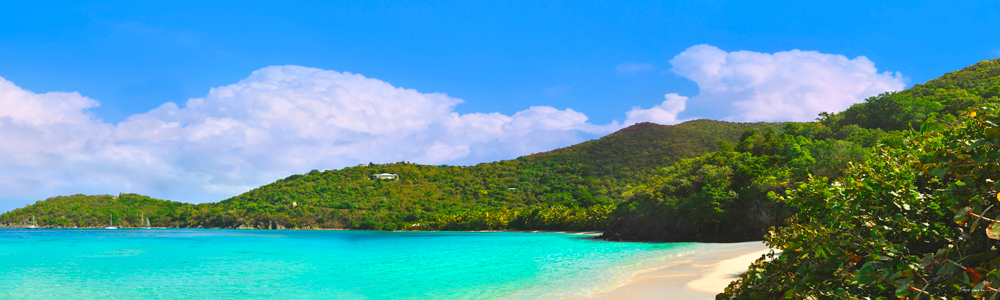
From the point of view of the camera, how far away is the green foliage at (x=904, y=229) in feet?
9.41

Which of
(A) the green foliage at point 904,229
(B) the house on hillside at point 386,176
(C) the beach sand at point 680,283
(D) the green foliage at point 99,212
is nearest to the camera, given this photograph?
(A) the green foliage at point 904,229

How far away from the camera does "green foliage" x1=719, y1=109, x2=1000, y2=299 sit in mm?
2869

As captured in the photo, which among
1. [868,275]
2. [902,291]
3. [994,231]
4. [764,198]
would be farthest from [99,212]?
[994,231]

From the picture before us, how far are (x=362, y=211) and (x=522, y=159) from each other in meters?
45.6

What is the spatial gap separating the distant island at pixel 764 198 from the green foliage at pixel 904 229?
0.5 inches

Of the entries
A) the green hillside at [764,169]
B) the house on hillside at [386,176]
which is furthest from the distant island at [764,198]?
the house on hillside at [386,176]

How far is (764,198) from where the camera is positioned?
36.8 meters

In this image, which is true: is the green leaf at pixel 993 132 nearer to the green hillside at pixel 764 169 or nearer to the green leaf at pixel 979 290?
the green leaf at pixel 979 290

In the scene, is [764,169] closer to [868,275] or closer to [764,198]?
[764,198]

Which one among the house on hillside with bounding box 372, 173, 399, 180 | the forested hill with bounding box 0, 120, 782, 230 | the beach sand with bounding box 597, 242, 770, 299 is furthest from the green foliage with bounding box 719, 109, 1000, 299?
the house on hillside with bounding box 372, 173, 399, 180

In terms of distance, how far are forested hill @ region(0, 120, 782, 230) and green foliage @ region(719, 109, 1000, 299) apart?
8552cm

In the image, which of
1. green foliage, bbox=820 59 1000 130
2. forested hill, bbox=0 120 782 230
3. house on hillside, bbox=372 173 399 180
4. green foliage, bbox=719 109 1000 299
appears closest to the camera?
green foliage, bbox=719 109 1000 299

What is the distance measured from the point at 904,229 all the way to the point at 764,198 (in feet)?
121

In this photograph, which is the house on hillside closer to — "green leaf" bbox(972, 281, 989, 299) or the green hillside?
the green hillside
